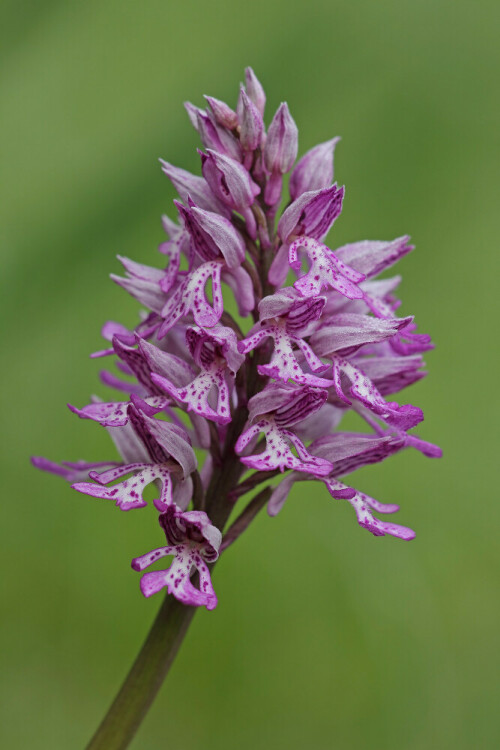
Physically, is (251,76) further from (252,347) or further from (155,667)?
(155,667)

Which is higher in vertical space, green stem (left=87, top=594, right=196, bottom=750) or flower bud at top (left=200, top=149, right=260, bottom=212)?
flower bud at top (left=200, top=149, right=260, bottom=212)

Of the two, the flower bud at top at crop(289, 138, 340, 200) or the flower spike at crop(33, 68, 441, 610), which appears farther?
the flower bud at top at crop(289, 138, 340, 200)

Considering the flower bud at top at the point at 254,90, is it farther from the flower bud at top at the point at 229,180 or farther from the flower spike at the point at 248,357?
the flower bud at top at the point at 229,180

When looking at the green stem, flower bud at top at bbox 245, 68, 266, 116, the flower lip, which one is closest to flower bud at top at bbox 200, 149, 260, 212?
flower bud at top at bbox 245, 68, 266, 116

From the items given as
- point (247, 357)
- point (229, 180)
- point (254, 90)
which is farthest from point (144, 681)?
point (254, 90)

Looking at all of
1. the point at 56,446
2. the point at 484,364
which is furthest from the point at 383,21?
the point at 56,446

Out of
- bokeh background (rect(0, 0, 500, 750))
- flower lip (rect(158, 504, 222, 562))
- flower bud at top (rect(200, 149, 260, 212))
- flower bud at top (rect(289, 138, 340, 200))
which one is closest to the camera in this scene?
flower lip (rect(158, 504, 222, 562))

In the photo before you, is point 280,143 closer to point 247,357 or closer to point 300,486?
point 247,357

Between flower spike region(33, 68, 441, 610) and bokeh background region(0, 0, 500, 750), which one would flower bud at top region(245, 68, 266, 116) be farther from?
Result: bokeh background region(0, 0, 500, 750)
